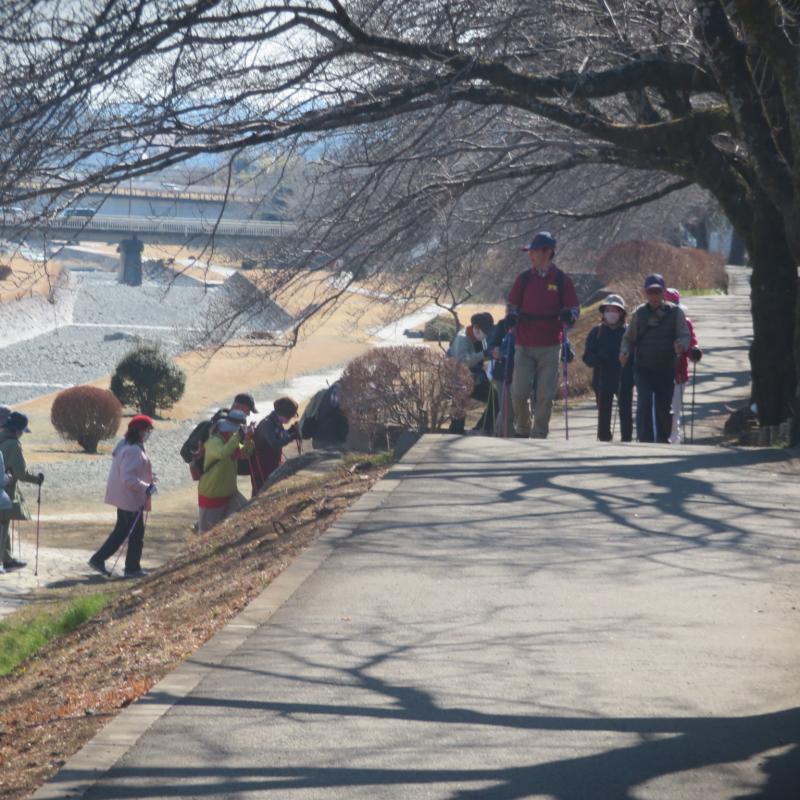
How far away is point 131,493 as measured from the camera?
14172mm

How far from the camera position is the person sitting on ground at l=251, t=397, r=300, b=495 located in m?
15.0

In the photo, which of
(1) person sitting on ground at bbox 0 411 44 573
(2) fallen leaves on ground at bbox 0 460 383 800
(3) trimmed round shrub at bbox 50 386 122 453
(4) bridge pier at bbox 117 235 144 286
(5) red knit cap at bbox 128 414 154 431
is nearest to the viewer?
(2) fallen leaves on ground at bbox 0 460 383 800

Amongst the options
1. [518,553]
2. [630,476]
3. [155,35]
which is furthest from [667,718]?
[155,35]

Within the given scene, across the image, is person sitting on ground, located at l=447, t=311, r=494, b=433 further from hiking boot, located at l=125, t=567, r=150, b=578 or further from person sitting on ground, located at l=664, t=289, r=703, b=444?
hiking boot, located at l=125, t=567, r=150, b=578

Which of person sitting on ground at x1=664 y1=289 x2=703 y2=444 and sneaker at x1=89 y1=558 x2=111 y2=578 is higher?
person sitting on ground at x1=664 y1=289 x2=703 y2=444

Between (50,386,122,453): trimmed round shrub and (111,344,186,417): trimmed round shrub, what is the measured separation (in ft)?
18.5

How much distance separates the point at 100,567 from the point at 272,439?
91.5 inches

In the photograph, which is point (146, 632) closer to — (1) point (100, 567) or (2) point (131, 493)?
(2) point (131, 493)

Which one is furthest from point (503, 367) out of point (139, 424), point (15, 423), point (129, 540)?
point (15, 423)

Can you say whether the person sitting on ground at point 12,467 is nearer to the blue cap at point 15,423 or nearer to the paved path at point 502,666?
the blue cap at point 15,423

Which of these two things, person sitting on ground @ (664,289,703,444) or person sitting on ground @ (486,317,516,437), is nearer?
person sitting on ground @ (664,289,703,444)

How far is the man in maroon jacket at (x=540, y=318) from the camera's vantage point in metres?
11.9

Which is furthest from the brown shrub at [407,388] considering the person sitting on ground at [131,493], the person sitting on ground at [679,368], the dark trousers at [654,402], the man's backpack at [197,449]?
the person sitting on ground at [131,493]

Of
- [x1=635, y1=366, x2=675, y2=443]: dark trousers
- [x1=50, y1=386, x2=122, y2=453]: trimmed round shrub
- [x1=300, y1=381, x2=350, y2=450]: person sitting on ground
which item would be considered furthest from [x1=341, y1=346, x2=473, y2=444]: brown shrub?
[x1=50, y1=386, x2=122, y2=453]: trimmed round shrub
